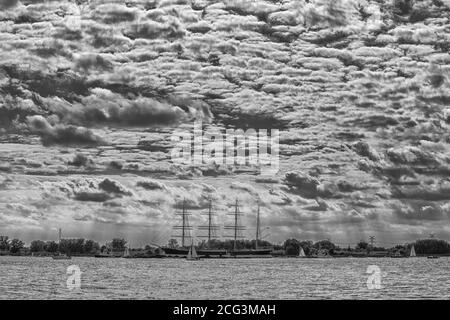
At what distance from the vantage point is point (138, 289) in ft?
269

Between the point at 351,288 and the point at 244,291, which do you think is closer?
the point at 244,291

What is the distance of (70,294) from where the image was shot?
74.0m

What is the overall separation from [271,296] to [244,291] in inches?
340

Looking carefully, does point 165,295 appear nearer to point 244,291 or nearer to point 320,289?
point 244,291

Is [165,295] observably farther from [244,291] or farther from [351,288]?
[351,288]

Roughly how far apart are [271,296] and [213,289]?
13.3 meters
